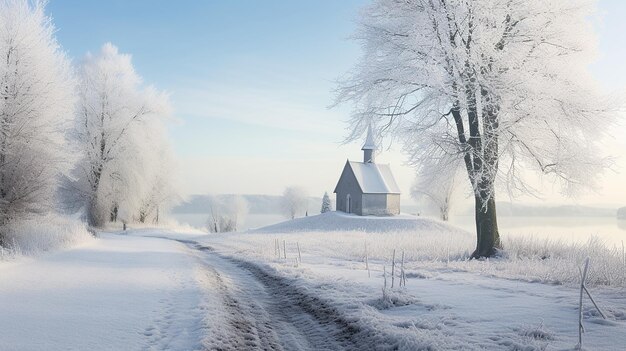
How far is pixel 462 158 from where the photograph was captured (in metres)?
15.0

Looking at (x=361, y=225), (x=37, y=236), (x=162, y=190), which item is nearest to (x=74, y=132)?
(x=162, y=190)

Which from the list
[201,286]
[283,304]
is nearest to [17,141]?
[201,286]

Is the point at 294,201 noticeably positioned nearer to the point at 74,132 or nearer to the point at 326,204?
the point at 326,204

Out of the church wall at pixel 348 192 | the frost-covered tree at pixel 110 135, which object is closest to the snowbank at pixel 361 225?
the church wall at pixel 348 192

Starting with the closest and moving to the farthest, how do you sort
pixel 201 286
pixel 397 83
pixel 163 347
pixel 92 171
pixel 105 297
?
pixel 163 347
pixel 105 297
pixel 201 286
pixel 397 83
pixel 92 171

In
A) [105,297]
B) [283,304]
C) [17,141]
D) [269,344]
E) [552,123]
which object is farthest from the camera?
[17,141]

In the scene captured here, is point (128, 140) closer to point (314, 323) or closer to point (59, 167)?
point (59, 167)

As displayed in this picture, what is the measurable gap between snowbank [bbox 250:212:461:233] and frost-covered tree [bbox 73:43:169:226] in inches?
528

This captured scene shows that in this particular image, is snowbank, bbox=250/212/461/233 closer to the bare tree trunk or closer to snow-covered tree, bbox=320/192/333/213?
snow-covered tree, bbox=320/192/333/213

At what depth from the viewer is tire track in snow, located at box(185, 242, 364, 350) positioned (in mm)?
6285

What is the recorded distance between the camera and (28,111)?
18469 mm

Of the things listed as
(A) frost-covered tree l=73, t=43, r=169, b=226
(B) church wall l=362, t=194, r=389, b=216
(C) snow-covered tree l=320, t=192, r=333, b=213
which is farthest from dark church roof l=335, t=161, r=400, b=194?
(A) frost-covered tree l=73, t=43, r=169, b=226

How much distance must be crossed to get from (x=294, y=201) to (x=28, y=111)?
220 ft

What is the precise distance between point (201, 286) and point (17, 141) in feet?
42.7
